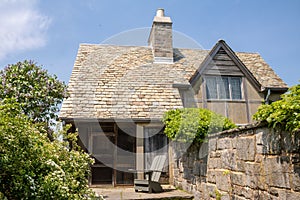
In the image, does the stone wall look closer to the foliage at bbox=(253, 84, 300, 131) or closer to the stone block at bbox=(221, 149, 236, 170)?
the stone block at bbox=(221, 149, 236, 170)

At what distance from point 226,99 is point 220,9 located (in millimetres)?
4303

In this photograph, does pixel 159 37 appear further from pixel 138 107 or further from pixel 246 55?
pixel 246 55

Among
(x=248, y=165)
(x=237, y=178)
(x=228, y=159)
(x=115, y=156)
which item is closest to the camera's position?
(x=248, y=165)

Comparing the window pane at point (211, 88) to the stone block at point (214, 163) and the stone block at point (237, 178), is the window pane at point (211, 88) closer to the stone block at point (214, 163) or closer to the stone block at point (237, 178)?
the stone block at point (214, 163)

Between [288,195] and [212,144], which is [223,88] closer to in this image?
[212,144]

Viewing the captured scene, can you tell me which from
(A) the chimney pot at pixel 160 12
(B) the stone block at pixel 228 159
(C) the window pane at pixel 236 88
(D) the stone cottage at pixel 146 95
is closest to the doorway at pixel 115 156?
(D) the stone cottage at pixel 146 95

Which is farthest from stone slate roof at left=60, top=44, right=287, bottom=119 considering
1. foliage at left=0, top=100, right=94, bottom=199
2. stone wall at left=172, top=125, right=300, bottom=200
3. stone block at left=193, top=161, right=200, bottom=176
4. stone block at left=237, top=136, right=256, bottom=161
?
foliage at left=0, top=100, right=94, bottom=199

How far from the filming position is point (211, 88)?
1079 centimetres

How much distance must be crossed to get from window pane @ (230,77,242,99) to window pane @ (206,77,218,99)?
732mm

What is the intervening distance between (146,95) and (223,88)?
315 centimetres

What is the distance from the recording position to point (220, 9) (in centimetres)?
740

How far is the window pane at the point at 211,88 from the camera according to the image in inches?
422

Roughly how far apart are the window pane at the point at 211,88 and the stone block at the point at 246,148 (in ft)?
21.1

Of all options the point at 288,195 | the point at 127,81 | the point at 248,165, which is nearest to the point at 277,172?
the point at 288,195
